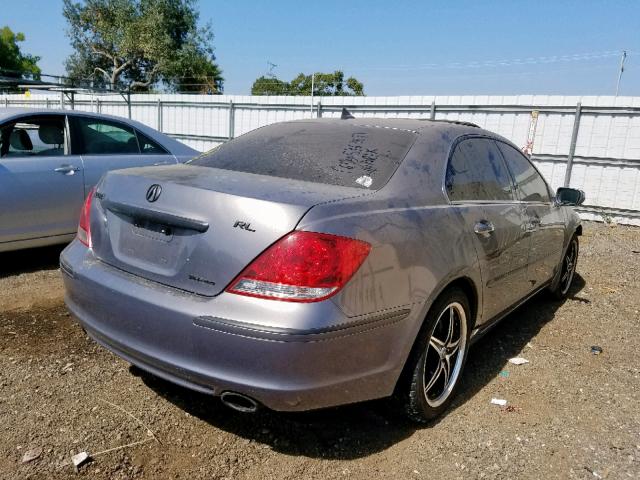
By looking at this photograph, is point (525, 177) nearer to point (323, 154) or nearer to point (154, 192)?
point (323, 154)

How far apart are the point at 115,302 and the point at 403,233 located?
130 cm

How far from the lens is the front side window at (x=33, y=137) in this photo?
4578mm

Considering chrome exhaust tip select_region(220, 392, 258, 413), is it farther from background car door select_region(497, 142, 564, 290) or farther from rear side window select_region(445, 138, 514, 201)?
background car door select_region(497, 142, 564, 290)

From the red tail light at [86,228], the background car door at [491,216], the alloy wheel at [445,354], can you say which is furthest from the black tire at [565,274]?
the red tail light at [86,228]

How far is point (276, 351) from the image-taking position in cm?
191

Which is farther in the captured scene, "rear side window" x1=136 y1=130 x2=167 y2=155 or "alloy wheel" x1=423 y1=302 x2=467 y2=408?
"rear side window" x1=136 y1=130 x2=167 y2=155

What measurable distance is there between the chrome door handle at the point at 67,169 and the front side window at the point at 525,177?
3.84 meters

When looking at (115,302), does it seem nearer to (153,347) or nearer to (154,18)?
(153,347)

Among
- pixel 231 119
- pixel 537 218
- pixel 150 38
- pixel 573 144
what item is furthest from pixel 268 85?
pixel 537 218

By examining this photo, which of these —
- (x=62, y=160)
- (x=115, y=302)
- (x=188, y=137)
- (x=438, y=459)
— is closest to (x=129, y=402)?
(x=115, y=302)

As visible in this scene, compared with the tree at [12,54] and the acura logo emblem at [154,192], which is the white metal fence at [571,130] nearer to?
the acura logo emblem at [154,192]

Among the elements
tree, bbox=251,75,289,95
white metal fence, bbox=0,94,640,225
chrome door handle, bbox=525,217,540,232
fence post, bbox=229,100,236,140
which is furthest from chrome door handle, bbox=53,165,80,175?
tree, bbox=251,75,289,95

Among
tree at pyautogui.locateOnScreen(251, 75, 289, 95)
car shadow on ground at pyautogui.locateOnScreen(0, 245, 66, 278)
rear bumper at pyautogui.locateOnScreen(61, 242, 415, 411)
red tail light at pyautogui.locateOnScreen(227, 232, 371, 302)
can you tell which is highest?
tree at pyautogui.locateOnScreen(251, 75, 289, 95)

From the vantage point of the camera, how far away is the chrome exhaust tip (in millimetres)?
2023
